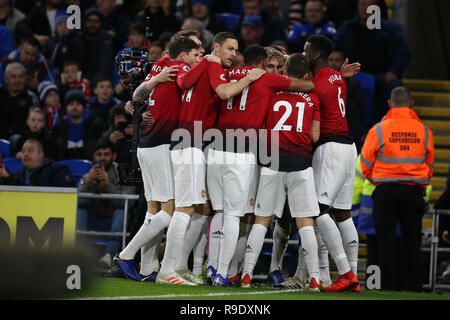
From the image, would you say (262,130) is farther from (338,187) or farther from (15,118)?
(15,118)

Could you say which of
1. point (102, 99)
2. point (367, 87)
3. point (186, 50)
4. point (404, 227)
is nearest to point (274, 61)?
point (186, 50)

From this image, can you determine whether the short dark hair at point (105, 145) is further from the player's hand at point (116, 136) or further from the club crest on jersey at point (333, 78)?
the club crest on jersey at point (333, 78)

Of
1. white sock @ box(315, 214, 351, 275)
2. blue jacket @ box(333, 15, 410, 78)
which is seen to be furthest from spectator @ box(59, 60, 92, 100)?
white sock @ box(315, 214, 351, 275)

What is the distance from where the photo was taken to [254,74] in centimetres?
712

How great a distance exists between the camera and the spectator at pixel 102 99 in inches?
445

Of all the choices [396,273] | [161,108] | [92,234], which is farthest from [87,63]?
[396,273]

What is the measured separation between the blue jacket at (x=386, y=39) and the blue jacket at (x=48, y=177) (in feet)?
13.6

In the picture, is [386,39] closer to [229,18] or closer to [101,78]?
[229,18]

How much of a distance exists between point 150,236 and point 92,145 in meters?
3.83

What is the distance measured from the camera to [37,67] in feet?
39.7

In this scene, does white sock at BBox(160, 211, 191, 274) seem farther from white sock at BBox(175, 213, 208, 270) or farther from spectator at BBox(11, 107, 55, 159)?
spectator at BBox(11, 107, 55, 159)

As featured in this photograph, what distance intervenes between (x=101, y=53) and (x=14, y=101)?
1.43 m

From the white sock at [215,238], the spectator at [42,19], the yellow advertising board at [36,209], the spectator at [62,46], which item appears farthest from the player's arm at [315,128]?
the spectator at [42,19]

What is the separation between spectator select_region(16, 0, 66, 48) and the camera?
42.4ft
